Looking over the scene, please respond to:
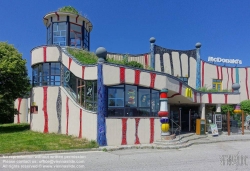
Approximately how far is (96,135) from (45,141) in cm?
256

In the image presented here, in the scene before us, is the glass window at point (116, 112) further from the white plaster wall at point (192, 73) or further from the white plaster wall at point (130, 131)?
the white plaster wall at point (192, 73)

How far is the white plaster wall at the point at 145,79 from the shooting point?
46.6 ft

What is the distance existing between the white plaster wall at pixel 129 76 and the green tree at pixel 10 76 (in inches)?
345

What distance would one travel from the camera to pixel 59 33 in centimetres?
1978

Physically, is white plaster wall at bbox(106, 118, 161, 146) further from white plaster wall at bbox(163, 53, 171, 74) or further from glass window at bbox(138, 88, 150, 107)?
white plaster wall at bbox(163, 53, 171, 74)

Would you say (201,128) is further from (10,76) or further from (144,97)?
(10,76)

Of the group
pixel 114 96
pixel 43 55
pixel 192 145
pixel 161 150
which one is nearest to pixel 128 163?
pixel 161 150

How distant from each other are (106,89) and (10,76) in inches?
348

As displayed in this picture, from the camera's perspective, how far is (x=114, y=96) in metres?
13.6

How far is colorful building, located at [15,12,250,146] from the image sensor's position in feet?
43.8

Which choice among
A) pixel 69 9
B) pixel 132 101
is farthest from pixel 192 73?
pixel 69 9

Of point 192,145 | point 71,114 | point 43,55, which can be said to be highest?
point 43,55

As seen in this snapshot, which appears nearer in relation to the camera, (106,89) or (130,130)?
(106,89)

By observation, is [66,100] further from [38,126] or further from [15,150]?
[15,150]
